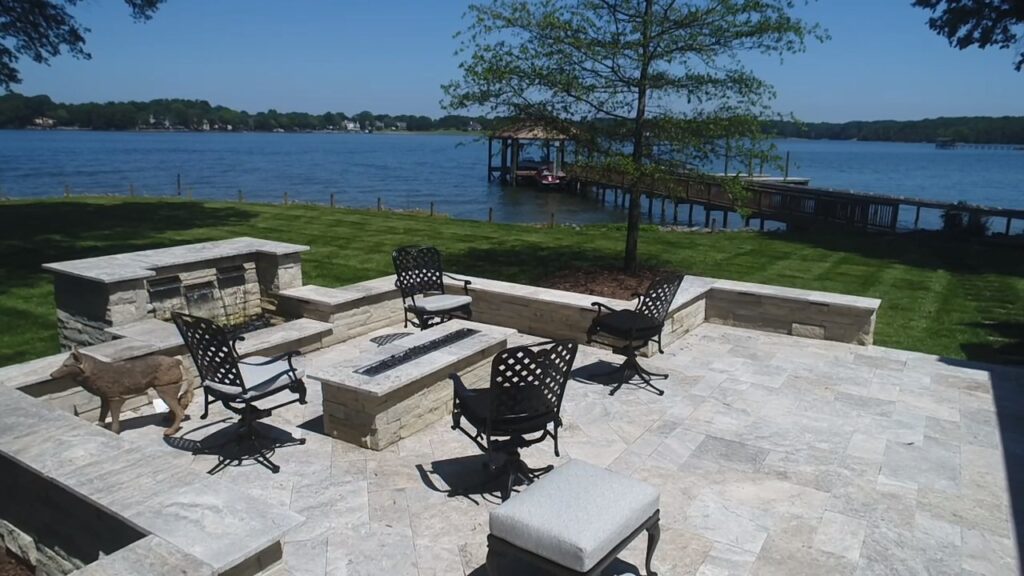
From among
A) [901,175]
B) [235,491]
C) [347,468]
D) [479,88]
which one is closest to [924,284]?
[479,88]

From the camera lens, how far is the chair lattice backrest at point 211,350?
16.2 feet

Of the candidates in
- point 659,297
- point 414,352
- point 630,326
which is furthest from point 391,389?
point 659,297

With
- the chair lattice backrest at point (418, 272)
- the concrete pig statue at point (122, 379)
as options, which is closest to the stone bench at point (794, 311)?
the chair lattice backrest at point (418, 272)

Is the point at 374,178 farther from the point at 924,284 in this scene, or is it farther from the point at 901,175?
the point at 901,175

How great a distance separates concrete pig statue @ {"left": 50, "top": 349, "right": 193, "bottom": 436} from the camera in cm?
520

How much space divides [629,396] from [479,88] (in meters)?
5.71

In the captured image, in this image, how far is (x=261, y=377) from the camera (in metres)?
5.32

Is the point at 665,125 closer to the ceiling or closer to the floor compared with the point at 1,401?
closer to the ceiling

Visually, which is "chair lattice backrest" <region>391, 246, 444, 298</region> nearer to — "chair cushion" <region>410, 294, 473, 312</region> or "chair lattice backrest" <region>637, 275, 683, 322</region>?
"chair cushion" <region>410, 294, 473, 312</region>

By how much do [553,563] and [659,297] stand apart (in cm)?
410

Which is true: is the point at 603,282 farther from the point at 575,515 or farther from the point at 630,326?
the point at 575,515

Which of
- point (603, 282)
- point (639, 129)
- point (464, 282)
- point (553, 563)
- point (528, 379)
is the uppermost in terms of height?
point (639, 129)

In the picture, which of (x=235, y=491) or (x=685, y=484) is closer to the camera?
(x=235, y=491)

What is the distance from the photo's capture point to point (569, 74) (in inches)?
404
